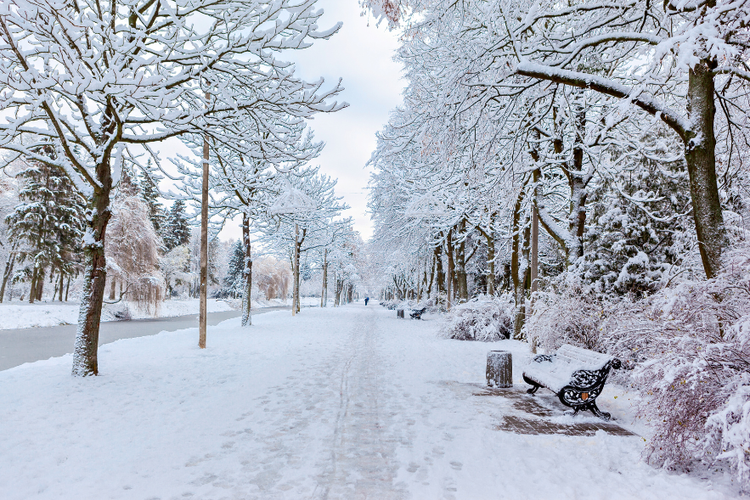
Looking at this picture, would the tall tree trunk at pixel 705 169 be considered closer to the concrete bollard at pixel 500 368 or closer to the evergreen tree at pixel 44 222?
the concrete bollard at pixel 500 368

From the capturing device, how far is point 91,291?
6.87 m

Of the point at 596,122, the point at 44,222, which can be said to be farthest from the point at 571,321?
the point at 44,222

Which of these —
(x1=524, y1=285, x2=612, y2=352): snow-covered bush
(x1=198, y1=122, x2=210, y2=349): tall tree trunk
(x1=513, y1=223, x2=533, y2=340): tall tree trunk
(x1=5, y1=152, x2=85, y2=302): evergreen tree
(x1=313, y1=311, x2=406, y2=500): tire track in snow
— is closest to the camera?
(x1=313, y1=311, x2=406, y2=500): tire track in snow

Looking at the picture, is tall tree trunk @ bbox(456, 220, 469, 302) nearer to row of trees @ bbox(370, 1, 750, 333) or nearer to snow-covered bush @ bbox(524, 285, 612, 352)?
row of trees @ bbox(370, 1, 750, 333)

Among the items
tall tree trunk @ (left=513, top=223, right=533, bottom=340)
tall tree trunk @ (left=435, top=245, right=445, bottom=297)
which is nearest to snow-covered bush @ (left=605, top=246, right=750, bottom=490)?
tall tree trunk @ (left=513, top=223, right=533, bottom=340)

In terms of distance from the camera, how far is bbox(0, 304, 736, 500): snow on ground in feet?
11.0

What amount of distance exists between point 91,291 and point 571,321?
8.97 meters

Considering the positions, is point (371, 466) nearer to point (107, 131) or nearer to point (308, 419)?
point (308, 419)

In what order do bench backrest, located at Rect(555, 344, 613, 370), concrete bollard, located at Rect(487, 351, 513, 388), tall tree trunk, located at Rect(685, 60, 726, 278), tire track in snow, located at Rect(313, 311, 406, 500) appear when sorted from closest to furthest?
tire track in snow, located at Rect(313, 311, 406, 500) < tall tree trunk, located at Rect(685, 60, 726, 278) < bench backrest, located at Rect(555, 344, 613, 370) < concrete bollard, located at Rect(487, 351, 513, 388)

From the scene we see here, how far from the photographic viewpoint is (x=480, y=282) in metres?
25.8

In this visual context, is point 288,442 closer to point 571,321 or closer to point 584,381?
point 584,381

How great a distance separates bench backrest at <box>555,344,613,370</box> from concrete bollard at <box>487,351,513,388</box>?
2.80ft

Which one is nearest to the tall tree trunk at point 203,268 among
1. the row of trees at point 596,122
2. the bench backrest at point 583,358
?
the row of trees at point 596,122

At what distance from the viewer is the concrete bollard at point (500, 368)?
23.5ft
